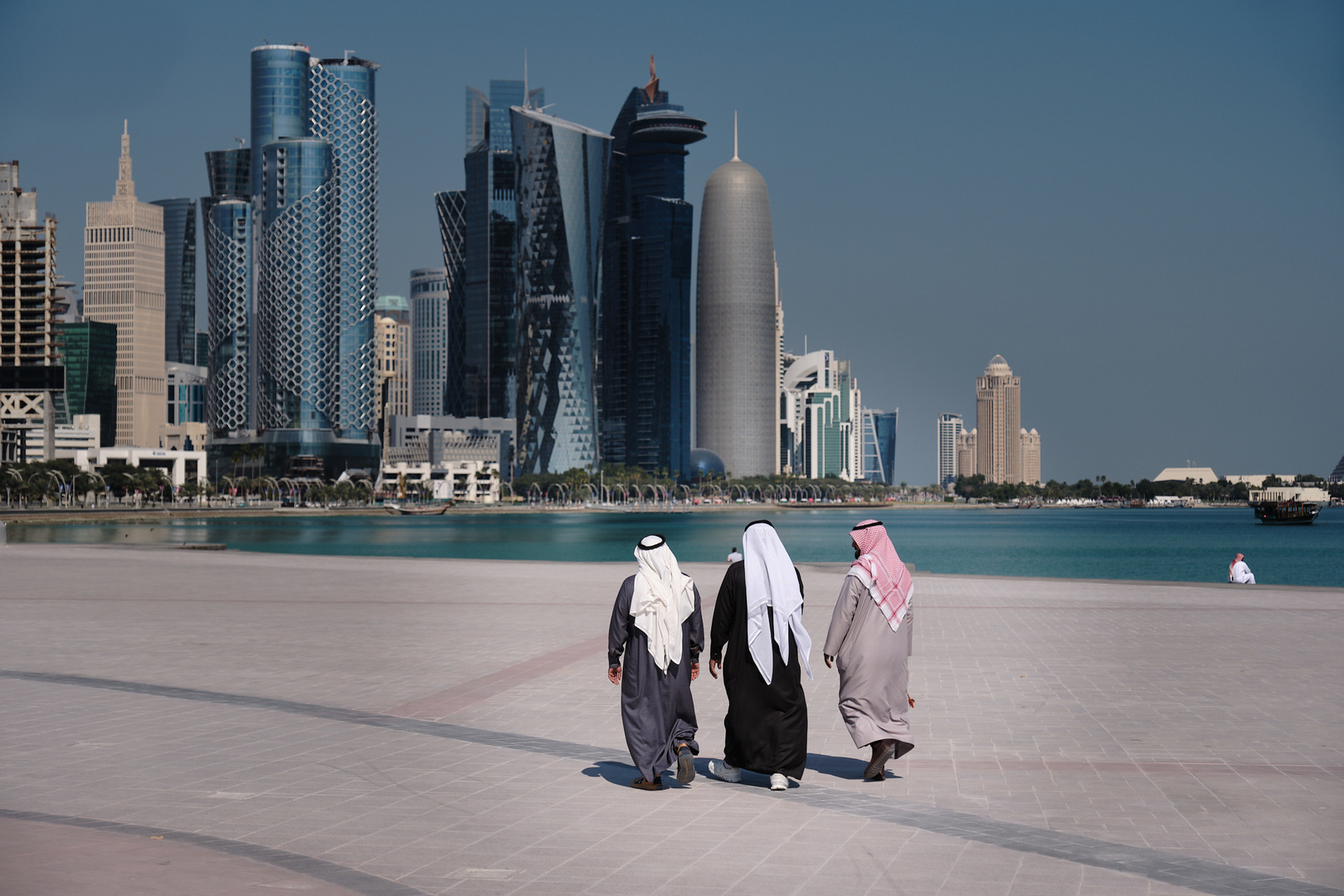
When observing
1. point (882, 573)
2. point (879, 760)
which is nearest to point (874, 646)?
point (882, 573)

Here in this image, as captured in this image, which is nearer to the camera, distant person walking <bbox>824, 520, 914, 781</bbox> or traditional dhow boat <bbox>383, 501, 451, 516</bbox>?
distant person walking <bbox>824, 520, 914, 781</bbox>

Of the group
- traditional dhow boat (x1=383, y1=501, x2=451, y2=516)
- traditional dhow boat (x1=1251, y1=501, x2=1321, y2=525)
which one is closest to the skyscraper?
traditional dhow boat (x1=383, y1=501, x2=451, y2=516)

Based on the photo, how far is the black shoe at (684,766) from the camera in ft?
26.5

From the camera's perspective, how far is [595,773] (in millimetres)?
8602

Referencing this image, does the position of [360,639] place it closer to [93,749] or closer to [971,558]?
[93,749]

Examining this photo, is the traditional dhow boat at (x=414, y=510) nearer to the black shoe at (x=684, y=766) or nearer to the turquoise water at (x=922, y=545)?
the turquoise water at (x=922, y=545)

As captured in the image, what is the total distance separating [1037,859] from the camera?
6.39 meters

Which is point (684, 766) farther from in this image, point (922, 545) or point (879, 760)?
point (922, 545)

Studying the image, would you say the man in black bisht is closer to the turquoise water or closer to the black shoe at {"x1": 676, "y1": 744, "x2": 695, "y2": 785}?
the black shoe at {"x1": 676, "y1": 744, "x2": 695, "y2": 785}

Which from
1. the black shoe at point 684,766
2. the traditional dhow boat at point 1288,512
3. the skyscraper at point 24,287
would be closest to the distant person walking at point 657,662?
the black shoe at point 684,766

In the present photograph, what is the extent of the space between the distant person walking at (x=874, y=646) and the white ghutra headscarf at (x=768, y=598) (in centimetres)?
36

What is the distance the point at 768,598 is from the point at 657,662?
862 mm

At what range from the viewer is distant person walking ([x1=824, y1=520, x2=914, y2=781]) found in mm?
8609

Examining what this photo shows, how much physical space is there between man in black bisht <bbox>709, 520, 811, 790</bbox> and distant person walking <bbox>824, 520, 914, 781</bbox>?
410mm
